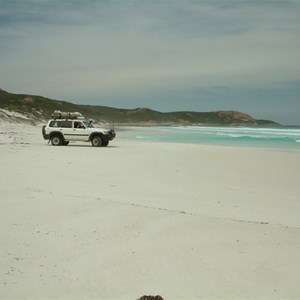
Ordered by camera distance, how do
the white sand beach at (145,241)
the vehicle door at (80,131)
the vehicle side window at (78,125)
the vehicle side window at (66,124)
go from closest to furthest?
the white sand beach at (145,241), the vehicle door at (80,131), the vehicle side window at (78,125), the vehicle side window at (66,124)

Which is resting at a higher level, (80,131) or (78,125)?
(78,125)

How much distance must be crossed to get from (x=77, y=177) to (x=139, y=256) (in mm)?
6167

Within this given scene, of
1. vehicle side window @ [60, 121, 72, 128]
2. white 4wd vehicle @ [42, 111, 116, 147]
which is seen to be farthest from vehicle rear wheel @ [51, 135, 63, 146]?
vehicle side window @ [60, 121, 72, 128]

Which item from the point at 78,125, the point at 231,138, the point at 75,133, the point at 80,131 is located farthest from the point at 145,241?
the point at 231,138

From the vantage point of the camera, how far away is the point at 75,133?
24.6 m

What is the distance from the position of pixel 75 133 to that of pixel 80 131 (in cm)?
37

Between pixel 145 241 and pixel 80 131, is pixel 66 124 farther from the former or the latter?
pixel 145 241

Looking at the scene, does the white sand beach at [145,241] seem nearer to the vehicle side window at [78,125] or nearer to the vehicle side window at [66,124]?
the vehicle side window at [78,125]

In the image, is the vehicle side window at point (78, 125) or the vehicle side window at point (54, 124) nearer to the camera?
the vehicle side window at point (78, 125)

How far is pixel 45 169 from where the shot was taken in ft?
37.9

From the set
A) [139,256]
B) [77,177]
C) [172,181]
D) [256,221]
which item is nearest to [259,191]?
[172,181]

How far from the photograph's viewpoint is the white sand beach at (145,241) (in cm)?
383

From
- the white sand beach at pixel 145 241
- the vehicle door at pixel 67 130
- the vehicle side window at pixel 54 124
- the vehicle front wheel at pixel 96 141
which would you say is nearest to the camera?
the white sand beach at pixel 145 241

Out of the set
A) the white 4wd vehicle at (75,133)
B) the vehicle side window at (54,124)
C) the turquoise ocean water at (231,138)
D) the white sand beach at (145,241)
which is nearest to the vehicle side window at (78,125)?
the white 4wd vehicle at (75,133)
